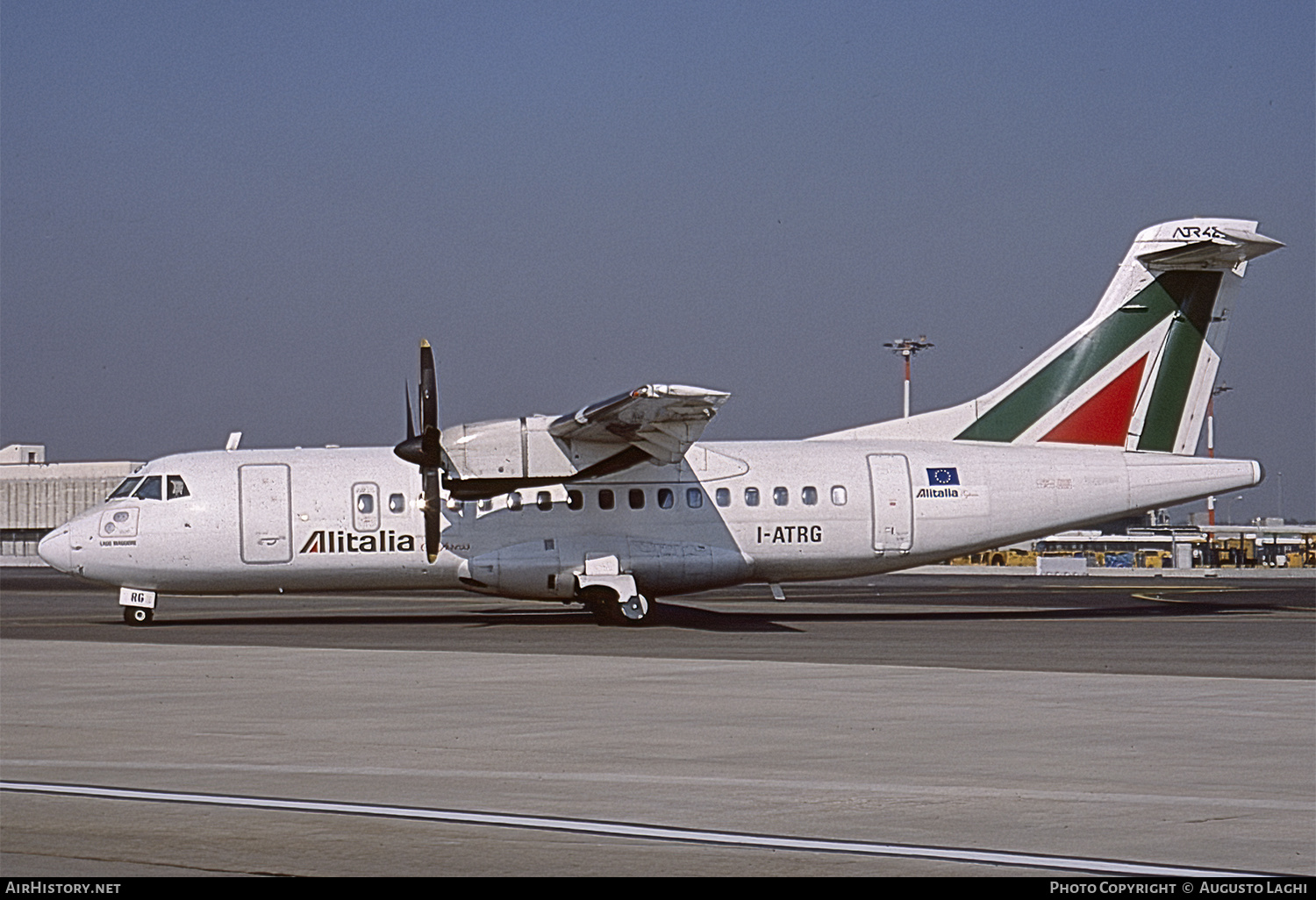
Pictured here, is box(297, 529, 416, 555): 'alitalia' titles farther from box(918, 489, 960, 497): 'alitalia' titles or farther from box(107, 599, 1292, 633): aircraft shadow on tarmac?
box(918, 489, 960, 497): 'alitalia' titles

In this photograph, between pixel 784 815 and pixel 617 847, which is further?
pixel 784 815

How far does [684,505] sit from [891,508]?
13.2 feet

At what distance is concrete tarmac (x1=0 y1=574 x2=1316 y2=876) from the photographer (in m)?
7.92

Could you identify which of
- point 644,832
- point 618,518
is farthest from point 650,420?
point 644,832

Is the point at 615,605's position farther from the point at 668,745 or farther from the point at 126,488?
the point at 668,745

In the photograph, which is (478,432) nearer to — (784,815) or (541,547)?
(541,547)

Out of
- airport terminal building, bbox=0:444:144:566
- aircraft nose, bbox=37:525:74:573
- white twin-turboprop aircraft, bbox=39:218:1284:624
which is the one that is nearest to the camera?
white twin-turboprop aircraft, bbox=39:218:1284:624

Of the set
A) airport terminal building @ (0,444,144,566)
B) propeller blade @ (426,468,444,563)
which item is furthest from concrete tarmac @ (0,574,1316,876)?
airport terminal building @ (0,444,144,566)

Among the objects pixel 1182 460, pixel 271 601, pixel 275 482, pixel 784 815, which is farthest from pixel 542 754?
pixel 271 601

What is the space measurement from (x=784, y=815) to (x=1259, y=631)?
18.7 m

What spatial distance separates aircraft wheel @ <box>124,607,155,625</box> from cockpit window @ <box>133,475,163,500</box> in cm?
231

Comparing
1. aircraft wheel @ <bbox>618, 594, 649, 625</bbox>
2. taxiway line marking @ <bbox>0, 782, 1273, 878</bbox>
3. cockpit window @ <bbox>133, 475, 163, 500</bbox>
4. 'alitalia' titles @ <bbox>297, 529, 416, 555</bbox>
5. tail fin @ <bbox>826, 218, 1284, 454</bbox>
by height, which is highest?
tail fin @ <bbox>826, 218, 1284, 454</bbox>

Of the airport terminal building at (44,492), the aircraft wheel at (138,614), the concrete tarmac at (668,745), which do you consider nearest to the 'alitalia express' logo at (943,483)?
the concrete tarmac at (668,745)

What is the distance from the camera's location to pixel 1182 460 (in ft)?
97.0
